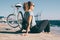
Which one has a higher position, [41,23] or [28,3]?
[28,3]

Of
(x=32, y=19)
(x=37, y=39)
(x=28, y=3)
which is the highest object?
(x=28, y=3)

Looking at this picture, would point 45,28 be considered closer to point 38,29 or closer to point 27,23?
point 38,29

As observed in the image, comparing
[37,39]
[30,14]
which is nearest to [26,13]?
[30,14]

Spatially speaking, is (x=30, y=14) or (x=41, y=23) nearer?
(x=30, y=14)

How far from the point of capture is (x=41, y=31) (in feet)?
30.8

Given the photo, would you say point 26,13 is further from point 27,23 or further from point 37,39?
point 37,39

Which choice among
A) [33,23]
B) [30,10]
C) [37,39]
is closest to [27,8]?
[30,10]

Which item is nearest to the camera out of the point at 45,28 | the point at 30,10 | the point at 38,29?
the point at 30,10

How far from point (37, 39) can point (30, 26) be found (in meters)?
1.67

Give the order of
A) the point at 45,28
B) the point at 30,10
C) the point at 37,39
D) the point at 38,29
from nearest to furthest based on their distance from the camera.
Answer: the point at 37,39 → the point at 30,10 → the point at 38,29 → the point at 45,28

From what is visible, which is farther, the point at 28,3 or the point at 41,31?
the point at 41,31

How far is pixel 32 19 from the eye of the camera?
8781mm

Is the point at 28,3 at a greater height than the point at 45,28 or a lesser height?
greater

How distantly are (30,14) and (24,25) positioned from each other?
64cm
